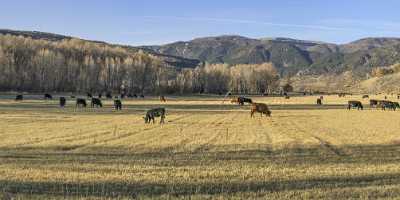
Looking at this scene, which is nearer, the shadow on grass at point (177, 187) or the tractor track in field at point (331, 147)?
the shadow on grass at point (177, 187)

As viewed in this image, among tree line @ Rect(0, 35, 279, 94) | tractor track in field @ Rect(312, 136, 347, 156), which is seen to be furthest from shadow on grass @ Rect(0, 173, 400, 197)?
tree line @ Rect(0, 35, 279, 94)

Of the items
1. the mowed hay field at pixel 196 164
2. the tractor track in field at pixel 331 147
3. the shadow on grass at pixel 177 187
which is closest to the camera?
the shadow on grass at pixel 177 187

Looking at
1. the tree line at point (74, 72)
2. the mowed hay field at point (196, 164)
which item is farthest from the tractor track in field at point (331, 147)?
the tree line at point (74, 72)

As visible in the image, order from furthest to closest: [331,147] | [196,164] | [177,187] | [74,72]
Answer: [74,72], [331,147], [196,164], [177,187]

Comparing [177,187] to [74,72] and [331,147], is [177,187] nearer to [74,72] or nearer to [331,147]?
[331,147]

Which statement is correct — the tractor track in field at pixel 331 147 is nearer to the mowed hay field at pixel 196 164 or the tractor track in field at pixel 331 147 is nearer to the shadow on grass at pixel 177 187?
the mowed hay field at pixel 196 164

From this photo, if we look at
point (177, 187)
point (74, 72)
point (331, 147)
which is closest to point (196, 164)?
point (177, 187)

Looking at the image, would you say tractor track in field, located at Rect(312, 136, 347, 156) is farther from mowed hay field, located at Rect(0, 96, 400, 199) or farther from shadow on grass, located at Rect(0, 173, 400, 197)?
shadow on grass, located at Rect(0, 173, 400, 197)

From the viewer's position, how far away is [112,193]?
1348cm

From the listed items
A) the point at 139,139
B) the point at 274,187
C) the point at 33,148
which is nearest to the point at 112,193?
the point at 274,187

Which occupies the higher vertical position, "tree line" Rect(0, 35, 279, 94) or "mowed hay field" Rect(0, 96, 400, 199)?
"tree line" Rect(0, 35, 279, 94)

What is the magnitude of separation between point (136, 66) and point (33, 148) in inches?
6417

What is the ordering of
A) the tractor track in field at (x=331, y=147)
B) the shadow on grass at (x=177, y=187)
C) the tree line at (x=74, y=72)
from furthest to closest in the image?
the tree line at (x=74, y=72) < the tractor track in field at (x=331, y=147) < the shadow on grass at (x=177, y=187)

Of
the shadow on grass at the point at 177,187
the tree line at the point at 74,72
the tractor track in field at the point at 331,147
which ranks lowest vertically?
the tractor track in field at the point at 331,147
